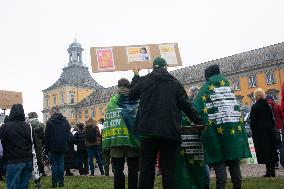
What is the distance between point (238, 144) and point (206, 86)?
1082 mm

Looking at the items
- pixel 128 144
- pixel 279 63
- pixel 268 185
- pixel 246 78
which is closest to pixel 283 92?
pixel 268 185

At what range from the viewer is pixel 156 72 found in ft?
18.9

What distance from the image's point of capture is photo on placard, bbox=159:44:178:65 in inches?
407

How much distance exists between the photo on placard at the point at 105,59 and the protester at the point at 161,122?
164 inches

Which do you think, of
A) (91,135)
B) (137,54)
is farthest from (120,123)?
(91,135)

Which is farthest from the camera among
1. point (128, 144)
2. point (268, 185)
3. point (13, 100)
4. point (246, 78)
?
point (246, 78)

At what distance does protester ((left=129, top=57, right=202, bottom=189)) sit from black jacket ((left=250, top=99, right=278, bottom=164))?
4.80 metres

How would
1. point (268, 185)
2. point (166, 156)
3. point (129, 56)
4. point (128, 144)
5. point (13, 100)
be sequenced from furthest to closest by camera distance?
point (13, 100) < point (129, 56) < point (268, 185) < point (128, 144) < point (166, 156)

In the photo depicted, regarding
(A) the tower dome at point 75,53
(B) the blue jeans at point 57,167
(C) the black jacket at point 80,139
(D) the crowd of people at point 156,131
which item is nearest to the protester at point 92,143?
(C) the black jacket at point 80,139

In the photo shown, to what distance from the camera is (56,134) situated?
408 inches

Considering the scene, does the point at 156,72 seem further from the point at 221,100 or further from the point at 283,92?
the point at 283,92

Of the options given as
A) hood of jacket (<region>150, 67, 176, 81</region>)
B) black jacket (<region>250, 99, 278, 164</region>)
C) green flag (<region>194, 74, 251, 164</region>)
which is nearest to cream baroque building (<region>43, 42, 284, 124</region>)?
black jacket (<region>250, 99, 278, 164</region>)

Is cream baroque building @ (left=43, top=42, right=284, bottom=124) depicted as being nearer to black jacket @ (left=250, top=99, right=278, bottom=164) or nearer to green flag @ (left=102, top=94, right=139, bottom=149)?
black jacket @ (left=250, top=99, right=278, bottom=164)

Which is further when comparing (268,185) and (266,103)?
(266,103)
